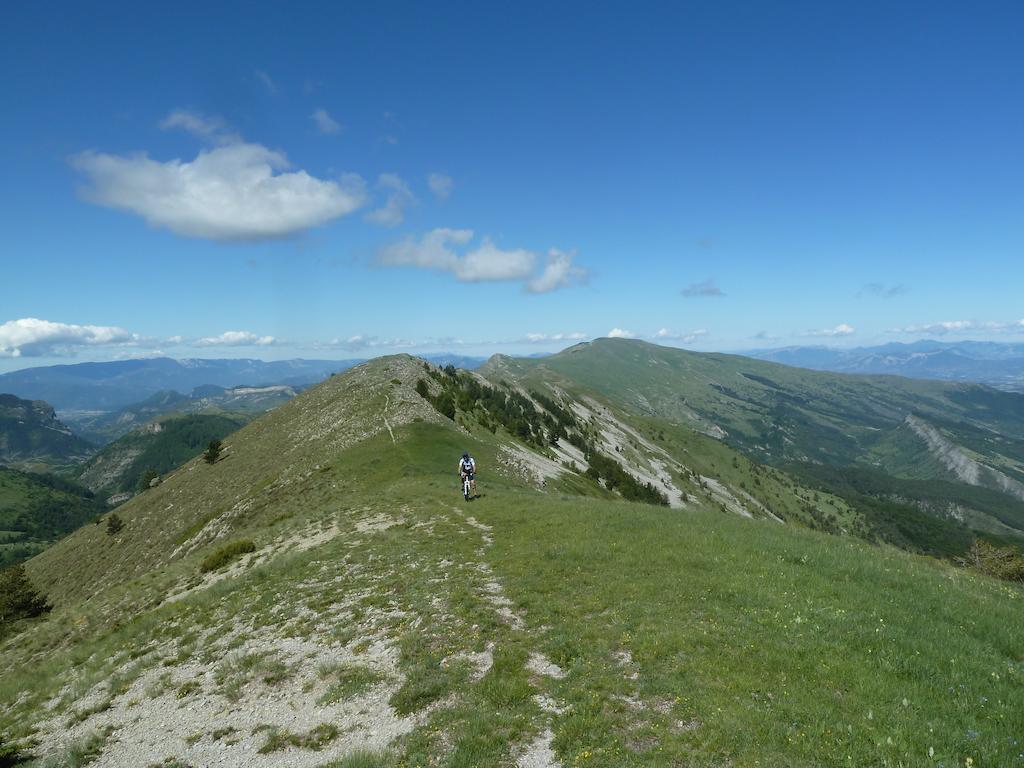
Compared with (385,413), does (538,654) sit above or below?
below

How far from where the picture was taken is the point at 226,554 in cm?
3266

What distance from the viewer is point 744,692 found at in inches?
464

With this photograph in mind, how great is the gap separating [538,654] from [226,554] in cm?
2680

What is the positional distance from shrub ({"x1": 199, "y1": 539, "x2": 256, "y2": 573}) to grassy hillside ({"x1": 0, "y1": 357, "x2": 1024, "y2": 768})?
0.56ft

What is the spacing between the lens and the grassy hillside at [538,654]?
35.0ft

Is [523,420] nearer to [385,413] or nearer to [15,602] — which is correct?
[385,413]

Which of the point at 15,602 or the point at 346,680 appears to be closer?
the point at 346,680

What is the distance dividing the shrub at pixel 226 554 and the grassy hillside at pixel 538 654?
0.56ft

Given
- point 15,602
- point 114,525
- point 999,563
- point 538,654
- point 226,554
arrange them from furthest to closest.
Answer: point 114,525, point 999,563, point 15,602, point 226,554, point 538,654

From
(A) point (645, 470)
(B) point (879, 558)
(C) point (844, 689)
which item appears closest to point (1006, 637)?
(C) point (844, 689)

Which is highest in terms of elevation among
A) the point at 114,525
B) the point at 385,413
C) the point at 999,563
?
the point at 385,413

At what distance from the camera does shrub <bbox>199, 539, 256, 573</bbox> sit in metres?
31.7

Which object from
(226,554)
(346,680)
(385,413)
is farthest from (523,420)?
(346,680)

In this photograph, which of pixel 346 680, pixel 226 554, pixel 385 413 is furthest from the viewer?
pixel 385 413
